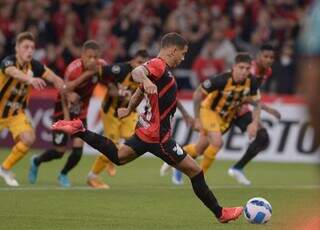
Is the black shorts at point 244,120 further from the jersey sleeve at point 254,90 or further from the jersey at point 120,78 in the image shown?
the jersey at point 120,78

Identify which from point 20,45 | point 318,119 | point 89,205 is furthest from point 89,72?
point 318,119

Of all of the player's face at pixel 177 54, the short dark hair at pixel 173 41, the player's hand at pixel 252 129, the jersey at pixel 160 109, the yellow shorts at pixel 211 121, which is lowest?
the yellow shorts at pixel 211 121

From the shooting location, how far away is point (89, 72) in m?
15.2

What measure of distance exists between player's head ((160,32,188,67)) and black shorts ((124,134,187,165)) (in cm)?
91

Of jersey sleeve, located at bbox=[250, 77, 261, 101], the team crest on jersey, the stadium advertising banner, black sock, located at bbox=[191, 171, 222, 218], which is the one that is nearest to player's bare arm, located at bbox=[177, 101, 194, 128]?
the team crest on jersey

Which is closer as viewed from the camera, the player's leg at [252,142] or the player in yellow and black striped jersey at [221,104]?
the player in yellow and black striped jersey at [221,104]

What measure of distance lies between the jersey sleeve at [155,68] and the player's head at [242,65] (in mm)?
4164

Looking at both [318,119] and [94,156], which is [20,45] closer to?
[94,156]

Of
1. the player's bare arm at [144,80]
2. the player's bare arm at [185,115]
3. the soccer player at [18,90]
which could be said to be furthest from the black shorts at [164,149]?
the soccer player at [18,90]

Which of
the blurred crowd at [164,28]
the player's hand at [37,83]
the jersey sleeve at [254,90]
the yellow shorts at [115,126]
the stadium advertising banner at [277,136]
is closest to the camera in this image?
the player's hand at [37,83]

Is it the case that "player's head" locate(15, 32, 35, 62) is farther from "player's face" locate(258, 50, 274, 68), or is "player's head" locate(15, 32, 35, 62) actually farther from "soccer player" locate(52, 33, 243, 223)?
"player's face" locate(258, 50, 274, 68)

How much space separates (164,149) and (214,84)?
173 inches

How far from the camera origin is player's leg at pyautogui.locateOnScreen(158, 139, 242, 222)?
11.2 meters

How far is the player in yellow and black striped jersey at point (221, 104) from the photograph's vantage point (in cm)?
1562
